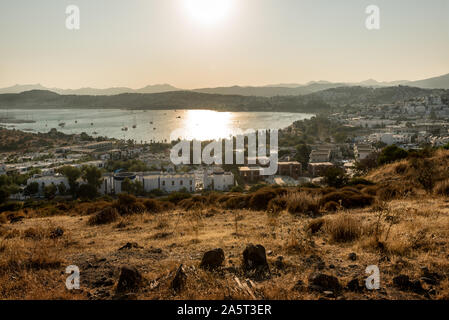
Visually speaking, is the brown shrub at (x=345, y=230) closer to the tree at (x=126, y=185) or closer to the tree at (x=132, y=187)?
the tree at (x=132, y=187)

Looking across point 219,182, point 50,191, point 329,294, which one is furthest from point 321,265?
point 50,191

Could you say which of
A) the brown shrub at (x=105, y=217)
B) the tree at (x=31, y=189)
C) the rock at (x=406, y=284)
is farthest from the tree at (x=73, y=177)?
the rock at (x=406, y=284)

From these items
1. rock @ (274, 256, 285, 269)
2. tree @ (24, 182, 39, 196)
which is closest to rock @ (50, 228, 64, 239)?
rock @ (274, 256, 285, 269)

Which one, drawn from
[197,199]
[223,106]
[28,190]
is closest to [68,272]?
[197,199]

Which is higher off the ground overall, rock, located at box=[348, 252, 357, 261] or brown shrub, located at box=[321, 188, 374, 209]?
rock, located at box=[348, 252, 357, 261]

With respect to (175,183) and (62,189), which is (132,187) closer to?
(175,183)

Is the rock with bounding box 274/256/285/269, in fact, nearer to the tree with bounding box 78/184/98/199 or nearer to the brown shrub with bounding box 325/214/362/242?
the brown shrub with bounding box 325/214/362/242

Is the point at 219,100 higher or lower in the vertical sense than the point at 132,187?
higher
